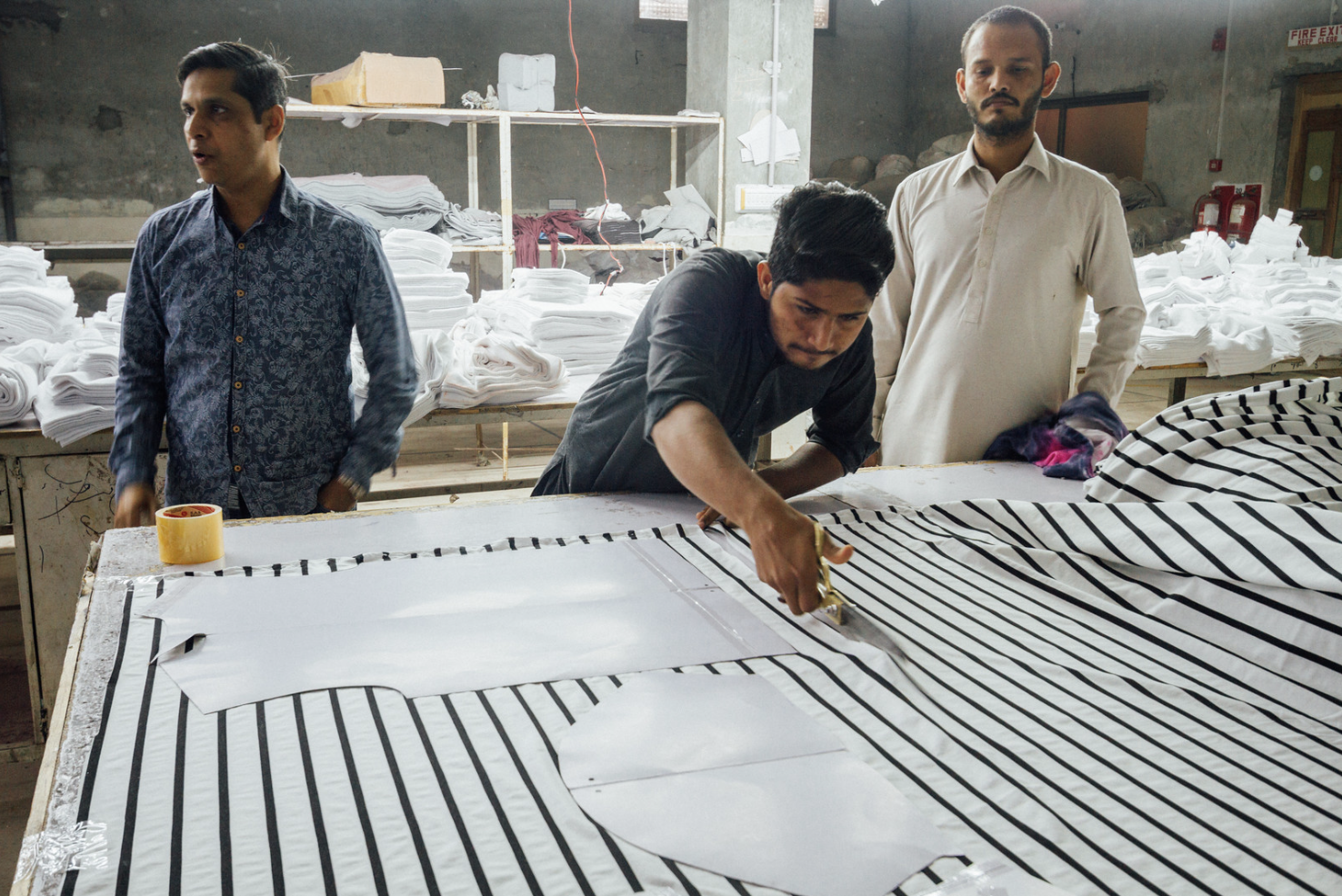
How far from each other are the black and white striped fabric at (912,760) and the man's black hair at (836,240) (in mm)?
465

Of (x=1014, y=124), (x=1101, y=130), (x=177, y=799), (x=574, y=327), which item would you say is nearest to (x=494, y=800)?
(x=177, y=799)

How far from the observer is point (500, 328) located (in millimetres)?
3383

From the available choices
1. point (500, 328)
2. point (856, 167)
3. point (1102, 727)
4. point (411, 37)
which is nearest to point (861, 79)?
point (856, 167)

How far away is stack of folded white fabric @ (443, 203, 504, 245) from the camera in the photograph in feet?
16.5

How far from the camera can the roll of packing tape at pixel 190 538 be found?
51.8 inches

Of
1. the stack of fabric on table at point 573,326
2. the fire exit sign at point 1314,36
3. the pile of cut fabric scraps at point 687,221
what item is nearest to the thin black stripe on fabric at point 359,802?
the stack of fabric on table at point 573,326

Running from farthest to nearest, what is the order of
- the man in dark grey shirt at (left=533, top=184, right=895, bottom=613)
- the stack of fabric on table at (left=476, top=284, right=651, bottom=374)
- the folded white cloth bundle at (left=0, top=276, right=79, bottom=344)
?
the stack of fabric on table at (left=476, top=284, right=651, bottom=374), the folded white cloth bundle at (left=0, top=276, right=79, bottom=344), the man in dark grey shirt at (left=533, top=184, right=895, bottom=613)

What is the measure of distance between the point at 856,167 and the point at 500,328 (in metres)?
7.84

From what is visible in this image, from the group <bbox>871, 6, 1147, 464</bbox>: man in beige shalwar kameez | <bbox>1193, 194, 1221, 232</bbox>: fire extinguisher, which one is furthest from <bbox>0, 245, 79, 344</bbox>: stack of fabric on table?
<bbox>1193, 194, 1221, 232</bbox>: fire extinguisher

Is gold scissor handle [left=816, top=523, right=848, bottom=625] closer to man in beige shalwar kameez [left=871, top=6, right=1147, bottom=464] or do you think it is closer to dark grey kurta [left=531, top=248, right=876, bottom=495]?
dark grey kurta [left=531, top=248, right=876, bottom=495]

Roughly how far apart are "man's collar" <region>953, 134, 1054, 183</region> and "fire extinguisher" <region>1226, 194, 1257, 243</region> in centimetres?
375

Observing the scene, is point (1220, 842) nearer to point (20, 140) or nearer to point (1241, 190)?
point (1241, 190)

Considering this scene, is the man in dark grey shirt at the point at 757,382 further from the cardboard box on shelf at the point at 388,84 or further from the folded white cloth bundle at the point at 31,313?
the cardboard box on shelf at the point at 388,84

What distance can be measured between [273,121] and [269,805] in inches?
61.4
